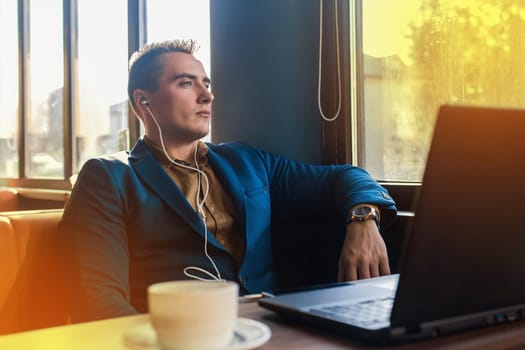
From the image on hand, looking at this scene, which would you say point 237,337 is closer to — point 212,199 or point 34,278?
point 34,278

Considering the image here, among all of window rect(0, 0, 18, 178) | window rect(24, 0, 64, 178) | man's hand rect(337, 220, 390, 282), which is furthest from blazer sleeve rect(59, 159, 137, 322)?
window rect(0, 0, 18, 178)

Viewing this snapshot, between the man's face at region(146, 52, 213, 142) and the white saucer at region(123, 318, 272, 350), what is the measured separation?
126cm

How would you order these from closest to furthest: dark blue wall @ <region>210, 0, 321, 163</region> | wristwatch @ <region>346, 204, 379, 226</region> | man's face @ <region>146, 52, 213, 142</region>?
wristwatch @ <region>346, 204, 379, 226</region>, man's face @ <region>146, 52, 213, 142</region>, dark blue wall @ <region>210, 0, 321, 163</region>

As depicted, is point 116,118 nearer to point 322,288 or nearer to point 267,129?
point 267,129

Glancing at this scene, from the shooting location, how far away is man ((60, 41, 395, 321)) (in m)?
1.51

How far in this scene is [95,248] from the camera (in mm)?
1513

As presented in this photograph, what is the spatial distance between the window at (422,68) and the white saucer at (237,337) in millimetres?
1036

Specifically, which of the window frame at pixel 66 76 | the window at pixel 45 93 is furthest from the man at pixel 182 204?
the window at pixel 45 93

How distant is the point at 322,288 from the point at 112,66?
10.8 feet

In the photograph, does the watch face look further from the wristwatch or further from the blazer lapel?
the blazer lapel

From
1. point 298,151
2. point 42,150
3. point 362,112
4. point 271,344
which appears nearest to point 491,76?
point 362,112

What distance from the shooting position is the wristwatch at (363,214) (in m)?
1.58

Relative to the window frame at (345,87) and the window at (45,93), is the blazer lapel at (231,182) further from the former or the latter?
the window at (45,93)

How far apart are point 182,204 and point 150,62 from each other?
0.61 metres
